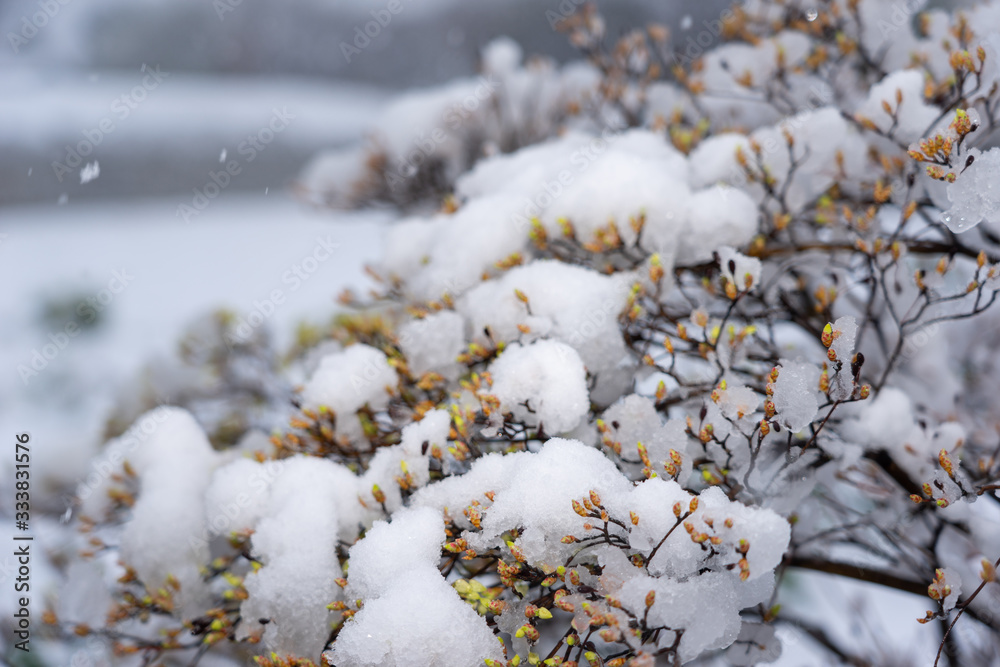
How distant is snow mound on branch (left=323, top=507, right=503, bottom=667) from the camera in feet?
5.56

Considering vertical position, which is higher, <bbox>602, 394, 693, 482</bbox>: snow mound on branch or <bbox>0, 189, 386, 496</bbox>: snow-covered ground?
<bbox>602, 394, 693, 482</bbox>: snow mound on branch

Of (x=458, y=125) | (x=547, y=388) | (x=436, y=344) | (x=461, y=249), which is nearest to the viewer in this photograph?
(x=547, y=388)

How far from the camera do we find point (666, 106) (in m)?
3.71

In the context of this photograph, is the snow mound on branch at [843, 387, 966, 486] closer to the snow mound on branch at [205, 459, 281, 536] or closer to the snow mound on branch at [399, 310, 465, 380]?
the snow mound on branch at [399, 310, 465, 380]

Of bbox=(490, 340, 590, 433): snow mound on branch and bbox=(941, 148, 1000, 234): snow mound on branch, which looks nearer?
bbox=(941, 148, 1000, 234): snow mound on branch

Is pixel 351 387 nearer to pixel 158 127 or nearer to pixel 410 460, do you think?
pixel 410 460

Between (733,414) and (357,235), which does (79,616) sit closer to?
(733,414)

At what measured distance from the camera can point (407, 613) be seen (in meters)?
1.71

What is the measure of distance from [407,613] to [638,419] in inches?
37.5


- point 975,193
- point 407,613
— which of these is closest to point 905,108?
point 975,193

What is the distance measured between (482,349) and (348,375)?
558mm

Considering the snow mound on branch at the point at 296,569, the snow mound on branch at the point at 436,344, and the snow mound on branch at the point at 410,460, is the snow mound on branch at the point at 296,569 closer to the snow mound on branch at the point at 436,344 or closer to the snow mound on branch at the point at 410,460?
the snow mound on branch at the point at 410,460

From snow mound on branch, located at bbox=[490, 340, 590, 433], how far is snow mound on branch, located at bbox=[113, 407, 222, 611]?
1355 mm

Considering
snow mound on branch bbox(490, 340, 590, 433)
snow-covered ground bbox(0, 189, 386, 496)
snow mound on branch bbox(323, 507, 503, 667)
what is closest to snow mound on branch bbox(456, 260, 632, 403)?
snow mound on branch bbox(490, 340, 590, 433)
